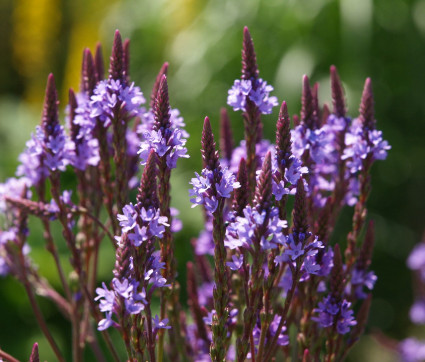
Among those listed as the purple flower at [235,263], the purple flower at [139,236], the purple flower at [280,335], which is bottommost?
the purple flower at [280,335]

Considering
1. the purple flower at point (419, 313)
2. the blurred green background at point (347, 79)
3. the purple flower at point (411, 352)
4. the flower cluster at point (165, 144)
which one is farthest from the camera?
the blurred green background at point (347, 79)

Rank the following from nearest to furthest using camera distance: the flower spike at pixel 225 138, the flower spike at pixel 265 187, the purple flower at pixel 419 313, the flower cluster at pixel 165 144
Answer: the flower spike at pixel 265 187, the flower cluster at pixel 165 144, the flower spike at pixel 225 138, the purple flower at pixel 419 313

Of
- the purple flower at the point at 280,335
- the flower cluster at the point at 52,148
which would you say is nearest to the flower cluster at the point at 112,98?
the flower cluster at the point at 52,148

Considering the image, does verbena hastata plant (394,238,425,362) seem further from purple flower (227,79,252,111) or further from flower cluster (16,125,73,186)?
flower cluster (16,125,73,186)

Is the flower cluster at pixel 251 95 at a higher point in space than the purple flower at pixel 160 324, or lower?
higher

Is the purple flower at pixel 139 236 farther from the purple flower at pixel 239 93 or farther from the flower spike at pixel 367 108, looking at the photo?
the flower spike at pixel 367 108

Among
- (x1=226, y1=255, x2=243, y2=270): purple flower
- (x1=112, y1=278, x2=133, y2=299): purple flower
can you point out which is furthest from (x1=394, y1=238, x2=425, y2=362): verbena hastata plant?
(x1=112, y1=278, x2=133, y2=299): purple flower

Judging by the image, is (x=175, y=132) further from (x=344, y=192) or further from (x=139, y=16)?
(x=139, y=16)

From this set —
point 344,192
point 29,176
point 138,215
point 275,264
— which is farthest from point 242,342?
point 29,176

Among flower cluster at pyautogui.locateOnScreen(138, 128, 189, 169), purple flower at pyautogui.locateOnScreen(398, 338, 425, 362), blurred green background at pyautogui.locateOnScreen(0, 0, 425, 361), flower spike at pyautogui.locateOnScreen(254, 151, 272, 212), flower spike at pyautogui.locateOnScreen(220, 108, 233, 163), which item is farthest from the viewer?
blurred green background at pyautogui.locateOnScreen(0, 0, 425, 361)
